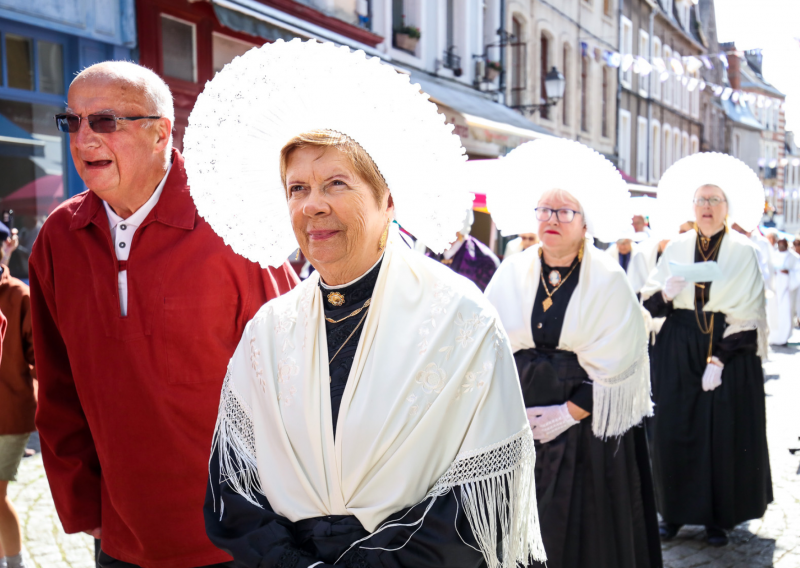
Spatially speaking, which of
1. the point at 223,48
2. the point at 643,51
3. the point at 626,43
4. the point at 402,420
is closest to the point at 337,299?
the point at 402,420

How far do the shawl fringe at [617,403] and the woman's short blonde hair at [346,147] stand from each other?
5.85 ft

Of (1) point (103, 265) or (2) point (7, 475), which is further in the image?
(2) point (7, 475)

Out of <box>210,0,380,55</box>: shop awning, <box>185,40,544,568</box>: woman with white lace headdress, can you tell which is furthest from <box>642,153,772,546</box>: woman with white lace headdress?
<box>210,0,380,55</box>: shop awning

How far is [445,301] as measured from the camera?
1923 mm

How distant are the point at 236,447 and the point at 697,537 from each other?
371cm

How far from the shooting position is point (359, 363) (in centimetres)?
190

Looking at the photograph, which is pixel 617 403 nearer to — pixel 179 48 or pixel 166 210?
pixel 166 210

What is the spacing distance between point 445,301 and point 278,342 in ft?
1.51

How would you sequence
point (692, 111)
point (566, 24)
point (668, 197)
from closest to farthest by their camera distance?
point (668, 197) → point (566, 24) → point (692, 111)

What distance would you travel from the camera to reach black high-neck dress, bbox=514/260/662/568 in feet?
11.0

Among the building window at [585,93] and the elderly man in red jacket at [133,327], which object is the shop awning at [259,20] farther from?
the building window at [585,93]

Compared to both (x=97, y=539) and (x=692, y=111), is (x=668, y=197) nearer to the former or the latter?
(x=97, y=539)

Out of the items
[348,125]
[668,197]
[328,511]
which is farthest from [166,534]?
[668,197]

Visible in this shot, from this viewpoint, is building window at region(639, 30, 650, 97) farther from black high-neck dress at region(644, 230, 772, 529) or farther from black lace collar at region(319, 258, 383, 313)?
black lace collar at region(319, 258, 383, 313)
